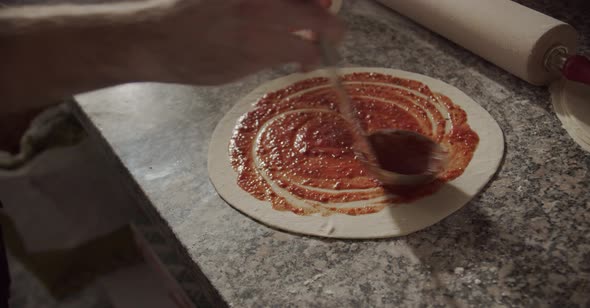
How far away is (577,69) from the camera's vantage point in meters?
1.15

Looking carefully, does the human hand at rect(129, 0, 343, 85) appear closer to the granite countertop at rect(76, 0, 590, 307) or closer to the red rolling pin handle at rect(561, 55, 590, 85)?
the granite countertop at rect(76, 0, 590, 307)

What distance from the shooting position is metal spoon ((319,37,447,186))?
3.22 feet

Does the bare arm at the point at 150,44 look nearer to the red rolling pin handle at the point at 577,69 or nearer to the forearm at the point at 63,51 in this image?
the forearm at the point at 63,51

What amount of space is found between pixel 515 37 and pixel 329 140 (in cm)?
53

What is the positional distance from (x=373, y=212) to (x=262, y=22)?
1.36 ft

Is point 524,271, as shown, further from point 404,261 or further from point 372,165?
point 372,165

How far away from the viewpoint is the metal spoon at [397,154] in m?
0.98

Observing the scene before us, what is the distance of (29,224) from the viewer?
76.7 inches

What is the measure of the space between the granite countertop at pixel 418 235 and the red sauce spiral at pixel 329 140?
8 cm

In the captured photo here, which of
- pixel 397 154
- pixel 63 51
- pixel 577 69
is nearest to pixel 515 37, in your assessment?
pixel 577 69

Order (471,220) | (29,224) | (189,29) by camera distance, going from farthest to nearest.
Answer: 1. (29,224)
2. (471,220)
3. (189,29)

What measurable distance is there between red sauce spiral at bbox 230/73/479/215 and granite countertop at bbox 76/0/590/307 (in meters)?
0.08

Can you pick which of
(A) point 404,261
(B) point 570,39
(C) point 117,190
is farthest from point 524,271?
(C) point 117,190

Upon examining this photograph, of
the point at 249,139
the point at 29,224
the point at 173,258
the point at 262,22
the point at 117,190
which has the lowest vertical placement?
the point at 29,224
